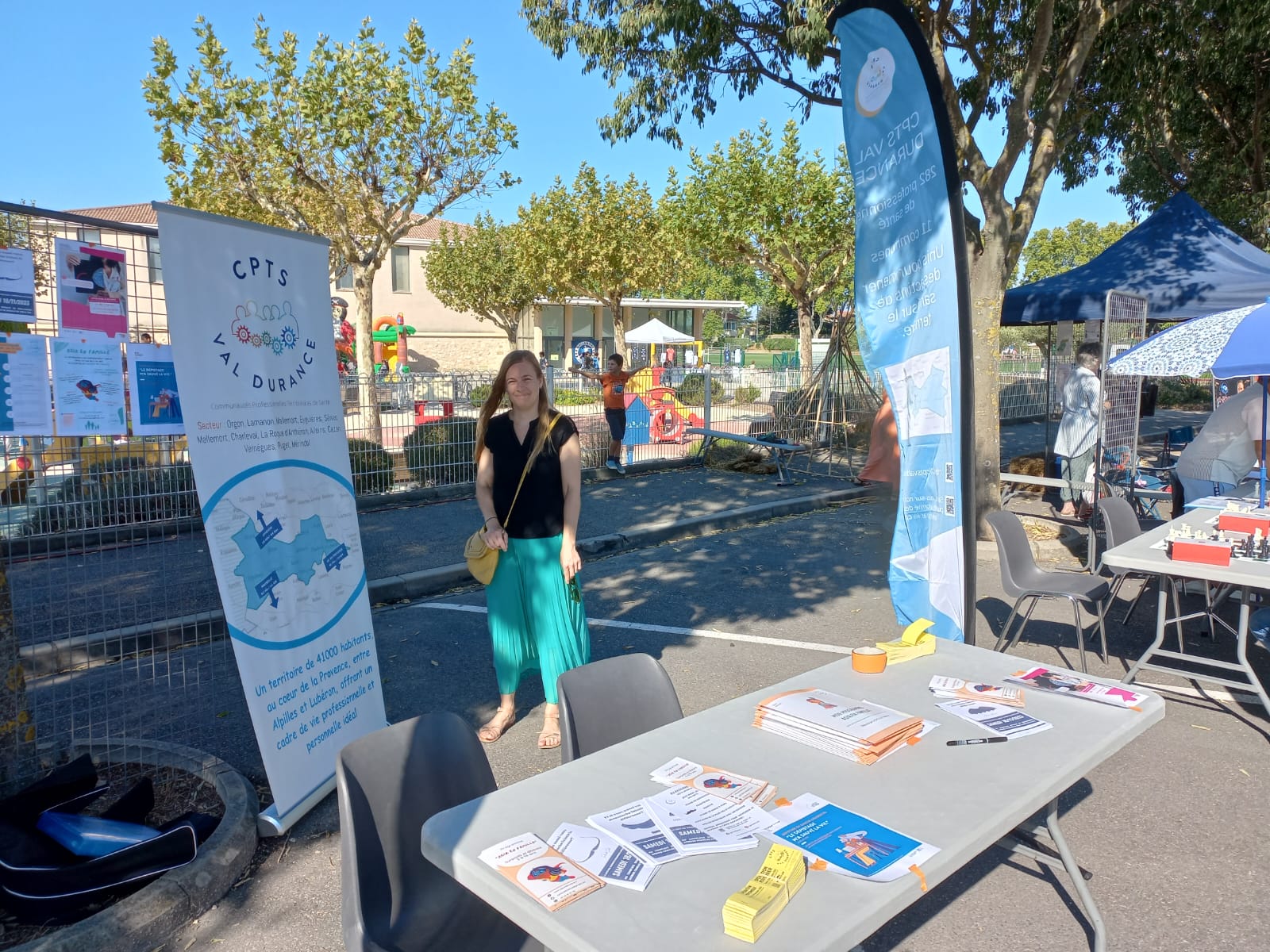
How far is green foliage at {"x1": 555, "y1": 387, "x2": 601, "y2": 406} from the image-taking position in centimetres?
1451

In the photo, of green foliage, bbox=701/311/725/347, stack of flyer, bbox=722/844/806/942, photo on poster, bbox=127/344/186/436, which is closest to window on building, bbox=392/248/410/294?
green foliage, bbox=701/311/725/347

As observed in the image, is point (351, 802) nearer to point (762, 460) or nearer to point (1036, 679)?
point (1036, 679)

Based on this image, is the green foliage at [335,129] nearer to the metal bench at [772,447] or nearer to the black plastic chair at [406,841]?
the metal bench at [772,447]

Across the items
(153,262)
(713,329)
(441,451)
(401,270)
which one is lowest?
(441,451)

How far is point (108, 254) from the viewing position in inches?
127

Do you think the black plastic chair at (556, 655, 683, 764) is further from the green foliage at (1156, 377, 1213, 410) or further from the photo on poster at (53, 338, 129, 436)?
the green foliage at (1156, 377, 1213, 410)

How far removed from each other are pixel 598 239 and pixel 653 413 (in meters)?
17.9

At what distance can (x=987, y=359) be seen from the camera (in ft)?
28.8

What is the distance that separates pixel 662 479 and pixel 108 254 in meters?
9.89

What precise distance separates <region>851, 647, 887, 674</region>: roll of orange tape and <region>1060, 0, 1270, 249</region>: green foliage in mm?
9352

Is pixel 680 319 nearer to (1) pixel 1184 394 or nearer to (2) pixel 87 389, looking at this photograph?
(1) pixel 1184 394

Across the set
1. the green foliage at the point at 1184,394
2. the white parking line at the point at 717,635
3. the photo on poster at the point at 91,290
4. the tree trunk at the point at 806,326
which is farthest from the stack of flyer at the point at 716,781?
the green foliage at the point at 1184,394

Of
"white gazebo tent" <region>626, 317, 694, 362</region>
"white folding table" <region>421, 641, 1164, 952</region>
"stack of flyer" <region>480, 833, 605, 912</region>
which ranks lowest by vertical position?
"white folding table" <region>421, 641, 1164, 952</region>

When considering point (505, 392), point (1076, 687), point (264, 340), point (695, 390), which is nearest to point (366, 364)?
point (695, 390)
